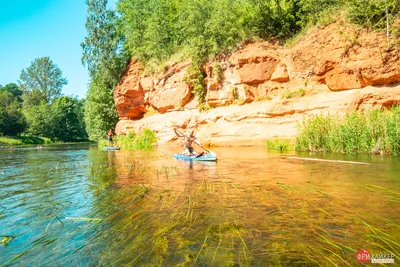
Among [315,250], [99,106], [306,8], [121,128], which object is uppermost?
[306,8]

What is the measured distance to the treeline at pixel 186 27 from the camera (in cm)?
2267

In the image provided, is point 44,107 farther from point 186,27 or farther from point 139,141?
point 186,27

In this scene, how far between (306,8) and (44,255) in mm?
25719

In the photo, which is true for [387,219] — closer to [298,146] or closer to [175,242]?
[175,242]

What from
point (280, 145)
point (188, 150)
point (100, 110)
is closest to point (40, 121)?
point (100, 110)

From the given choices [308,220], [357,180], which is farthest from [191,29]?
[308,220]

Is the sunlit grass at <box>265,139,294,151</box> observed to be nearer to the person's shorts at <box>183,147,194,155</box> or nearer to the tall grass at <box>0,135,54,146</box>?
the person's shorts at <box>183,147,194,155</box>

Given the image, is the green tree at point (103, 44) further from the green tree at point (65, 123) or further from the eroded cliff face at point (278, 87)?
the green tree at point (65, 123)

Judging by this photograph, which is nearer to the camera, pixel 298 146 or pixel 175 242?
pixel 175 242

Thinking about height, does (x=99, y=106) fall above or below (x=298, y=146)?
above

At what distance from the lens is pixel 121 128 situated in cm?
3525

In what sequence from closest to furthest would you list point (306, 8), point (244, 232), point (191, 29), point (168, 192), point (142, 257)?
point (142, 257) < point (244, 232) < point (168, 192) < point (306, 8) < point (191, 29)

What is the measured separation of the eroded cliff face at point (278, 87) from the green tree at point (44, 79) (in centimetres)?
4950

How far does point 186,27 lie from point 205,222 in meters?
27.5
